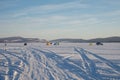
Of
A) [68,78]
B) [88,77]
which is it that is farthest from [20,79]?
[88,77]

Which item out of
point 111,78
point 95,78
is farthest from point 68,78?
point 111,78

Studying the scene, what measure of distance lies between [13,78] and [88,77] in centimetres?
346

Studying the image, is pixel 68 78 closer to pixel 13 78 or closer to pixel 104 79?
pixel 104 79

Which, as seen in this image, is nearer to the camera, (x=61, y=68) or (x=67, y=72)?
(x=67, y=72)

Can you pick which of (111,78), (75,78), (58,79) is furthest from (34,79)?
(111,78)

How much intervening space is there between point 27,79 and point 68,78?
6.08 feet

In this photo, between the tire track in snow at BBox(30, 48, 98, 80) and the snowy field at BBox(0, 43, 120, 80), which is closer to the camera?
the tire track in snow at BBox(30, 48, 98, 80)

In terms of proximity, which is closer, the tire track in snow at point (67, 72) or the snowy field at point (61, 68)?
the tire track in snow at point (67, 72)

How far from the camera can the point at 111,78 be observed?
11.4m

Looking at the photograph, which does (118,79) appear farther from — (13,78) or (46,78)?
(13,78)

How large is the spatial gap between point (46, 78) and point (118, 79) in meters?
3.23

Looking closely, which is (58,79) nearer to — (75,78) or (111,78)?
(75,78)

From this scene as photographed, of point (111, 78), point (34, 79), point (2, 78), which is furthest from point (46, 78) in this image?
point (111, 78)

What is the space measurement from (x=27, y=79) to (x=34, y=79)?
1.04 ft
